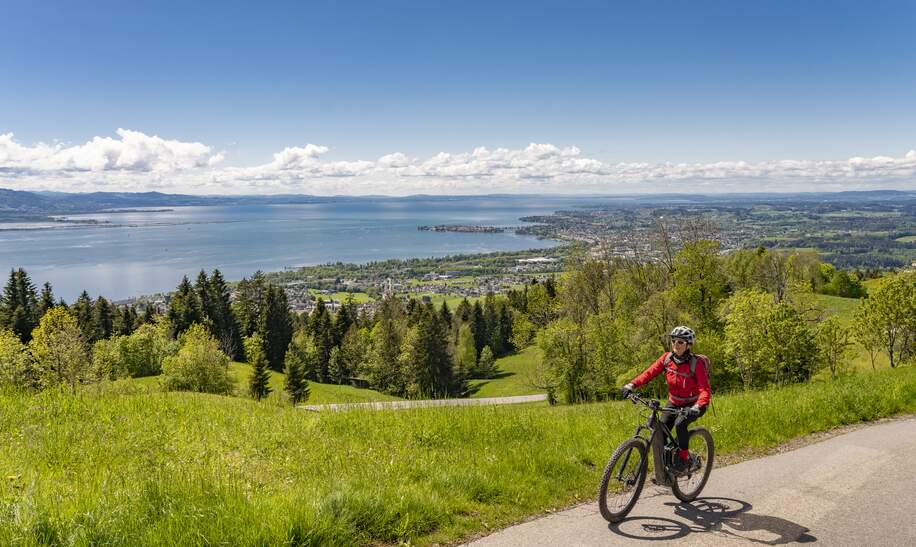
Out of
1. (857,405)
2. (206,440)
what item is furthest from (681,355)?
(857,405)

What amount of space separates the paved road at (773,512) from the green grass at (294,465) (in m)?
0.74

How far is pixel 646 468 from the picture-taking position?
6.34 meters

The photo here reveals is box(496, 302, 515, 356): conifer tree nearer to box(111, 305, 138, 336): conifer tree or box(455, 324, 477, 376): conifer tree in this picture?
box(455, 324, 477, 376): conifer tree

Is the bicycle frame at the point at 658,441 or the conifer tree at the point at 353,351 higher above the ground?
the bicycle frame at the point at 658,441

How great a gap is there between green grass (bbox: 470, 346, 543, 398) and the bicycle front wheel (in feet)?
140

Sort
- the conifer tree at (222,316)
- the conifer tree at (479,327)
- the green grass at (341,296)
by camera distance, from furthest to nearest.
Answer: the green grass at (341,296), the conifer tree at (479,327), the conifer tree at (222,316)

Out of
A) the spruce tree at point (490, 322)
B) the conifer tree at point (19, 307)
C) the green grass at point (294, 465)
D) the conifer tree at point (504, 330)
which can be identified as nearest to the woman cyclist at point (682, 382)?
the green grass at point (294, 465)

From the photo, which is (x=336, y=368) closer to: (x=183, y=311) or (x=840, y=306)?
(x=183, y=311)

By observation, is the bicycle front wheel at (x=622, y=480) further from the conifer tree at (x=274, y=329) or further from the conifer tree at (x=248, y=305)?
the conifer tree at (x=248, y=305)

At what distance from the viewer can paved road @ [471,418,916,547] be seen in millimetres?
5594

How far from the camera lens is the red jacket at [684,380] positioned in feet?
21.5

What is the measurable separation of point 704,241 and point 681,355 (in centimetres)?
2988

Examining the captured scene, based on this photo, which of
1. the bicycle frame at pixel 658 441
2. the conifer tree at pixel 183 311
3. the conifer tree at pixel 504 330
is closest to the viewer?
the bicycle frame at pixel 658 441

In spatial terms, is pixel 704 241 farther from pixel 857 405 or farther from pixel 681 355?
pixel 681 355
